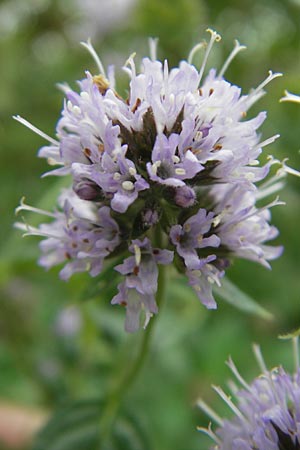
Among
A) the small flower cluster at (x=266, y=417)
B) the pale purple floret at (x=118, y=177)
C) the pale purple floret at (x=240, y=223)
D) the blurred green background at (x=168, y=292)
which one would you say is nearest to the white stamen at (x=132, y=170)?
the pale purple floret at (x=118, y=177)

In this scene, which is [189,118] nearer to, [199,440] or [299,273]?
[199,440]

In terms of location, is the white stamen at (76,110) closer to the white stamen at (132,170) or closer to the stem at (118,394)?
the white stamen at (132,170)

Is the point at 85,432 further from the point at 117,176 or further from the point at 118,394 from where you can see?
the point at 117,176

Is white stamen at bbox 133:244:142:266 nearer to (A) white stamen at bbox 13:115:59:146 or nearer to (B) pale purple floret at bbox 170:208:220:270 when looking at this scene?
(B) pale purple floret at bbox 170:208:220:270

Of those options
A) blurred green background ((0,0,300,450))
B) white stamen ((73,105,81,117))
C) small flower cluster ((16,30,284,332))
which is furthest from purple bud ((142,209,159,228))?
blurred green background ((0,0,300,450))

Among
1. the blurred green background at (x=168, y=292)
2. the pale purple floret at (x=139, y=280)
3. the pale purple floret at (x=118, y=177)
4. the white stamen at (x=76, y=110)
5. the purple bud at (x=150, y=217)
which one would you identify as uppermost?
the white stamen at (x=76, y=110)
